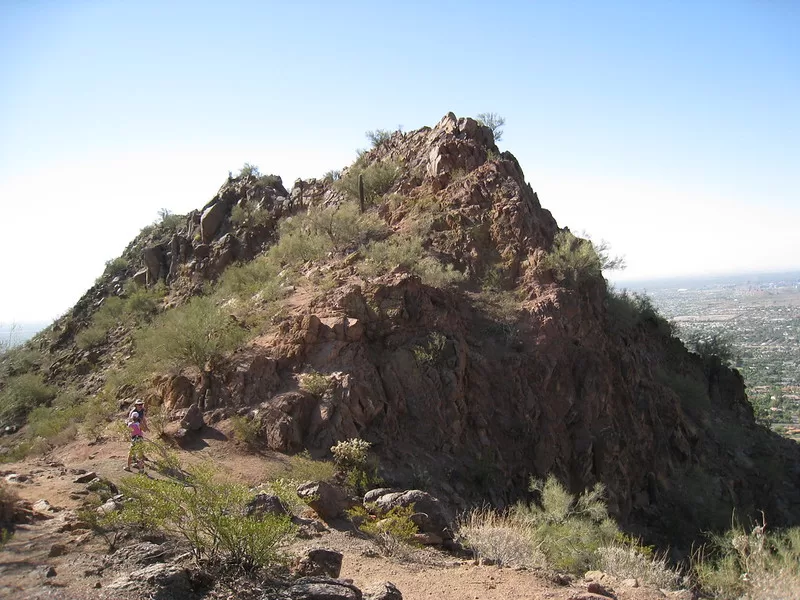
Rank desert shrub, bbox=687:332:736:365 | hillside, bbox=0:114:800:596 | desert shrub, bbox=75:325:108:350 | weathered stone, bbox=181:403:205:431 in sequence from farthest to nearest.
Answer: desert shrub, bbox=687:332:736:365 → desert shrub, bbox=75:325:108:350 → hillside, bbox=0:114:800:596 → weathered stone, bbox=181:403:205:431

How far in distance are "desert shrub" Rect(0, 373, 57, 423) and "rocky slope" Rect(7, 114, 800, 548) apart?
3.99ft

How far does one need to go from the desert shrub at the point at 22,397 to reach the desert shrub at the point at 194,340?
706cm

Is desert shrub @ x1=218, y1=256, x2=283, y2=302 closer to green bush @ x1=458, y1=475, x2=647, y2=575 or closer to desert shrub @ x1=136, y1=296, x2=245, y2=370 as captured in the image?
desert shrub @ x1=136, y1=296, x2=245, y2=370

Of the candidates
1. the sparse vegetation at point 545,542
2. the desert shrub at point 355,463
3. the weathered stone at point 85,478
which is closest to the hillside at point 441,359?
the desert shrub at point 355,463

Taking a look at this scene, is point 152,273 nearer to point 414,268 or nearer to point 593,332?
point 414,268

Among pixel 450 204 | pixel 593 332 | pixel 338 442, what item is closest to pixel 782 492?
pixel 593 332

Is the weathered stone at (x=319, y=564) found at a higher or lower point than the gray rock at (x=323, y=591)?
lower

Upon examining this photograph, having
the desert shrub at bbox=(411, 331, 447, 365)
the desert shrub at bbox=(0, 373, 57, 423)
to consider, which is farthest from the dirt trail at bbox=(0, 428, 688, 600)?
the desert shrub at bbox=(0, 373, 57, 423)

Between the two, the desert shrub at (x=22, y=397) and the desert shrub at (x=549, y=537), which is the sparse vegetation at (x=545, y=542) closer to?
the desert shrub at (x=549, y=537)

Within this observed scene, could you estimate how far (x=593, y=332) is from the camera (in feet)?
59.1

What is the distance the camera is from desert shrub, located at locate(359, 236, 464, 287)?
664 inches

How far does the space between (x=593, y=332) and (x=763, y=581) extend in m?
11.3

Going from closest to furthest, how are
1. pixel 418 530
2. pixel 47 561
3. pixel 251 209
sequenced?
pixel 47 561 → pixel 418 530 → pixel 251 209

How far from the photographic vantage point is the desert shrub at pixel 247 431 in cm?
1270
